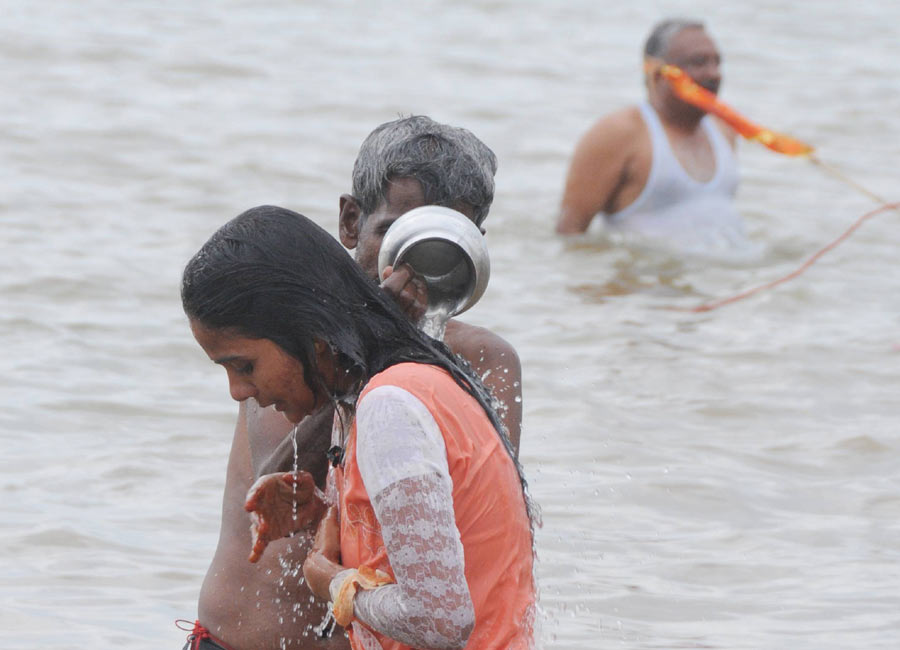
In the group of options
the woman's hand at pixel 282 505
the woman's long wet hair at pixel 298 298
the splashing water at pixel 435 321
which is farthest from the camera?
the splashing water at pixel 435 321

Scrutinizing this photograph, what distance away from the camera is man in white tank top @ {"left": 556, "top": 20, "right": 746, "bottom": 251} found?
7844mm

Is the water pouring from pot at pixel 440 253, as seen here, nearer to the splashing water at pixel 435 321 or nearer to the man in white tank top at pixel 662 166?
the splashing water at pixel 435 321

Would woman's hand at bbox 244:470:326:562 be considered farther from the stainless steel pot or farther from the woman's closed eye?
the stainless steel pot

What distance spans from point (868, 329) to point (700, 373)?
1.26 metres

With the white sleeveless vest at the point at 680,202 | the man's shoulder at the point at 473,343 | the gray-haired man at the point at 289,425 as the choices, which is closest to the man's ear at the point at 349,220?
the gray-haired man at the point at 289,425

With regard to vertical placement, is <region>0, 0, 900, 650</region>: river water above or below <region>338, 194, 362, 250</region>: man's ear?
below

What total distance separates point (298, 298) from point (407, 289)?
240mm

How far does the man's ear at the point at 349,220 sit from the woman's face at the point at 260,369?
26.8 inches

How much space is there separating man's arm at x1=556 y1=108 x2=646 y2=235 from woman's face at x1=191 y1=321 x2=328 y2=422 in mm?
5581

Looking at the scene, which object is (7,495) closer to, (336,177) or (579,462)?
(579,462)

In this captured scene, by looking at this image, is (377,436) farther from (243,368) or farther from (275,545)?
(275,545)

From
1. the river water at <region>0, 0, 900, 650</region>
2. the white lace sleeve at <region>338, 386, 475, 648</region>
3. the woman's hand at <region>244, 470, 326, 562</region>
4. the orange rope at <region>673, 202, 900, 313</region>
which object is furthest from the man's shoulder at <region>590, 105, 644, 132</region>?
the white lace sleeve at <region>338, 386, 475, 648</region>

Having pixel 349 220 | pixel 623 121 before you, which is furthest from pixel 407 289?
pixel 623 121

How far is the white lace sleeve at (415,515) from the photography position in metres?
2.13
